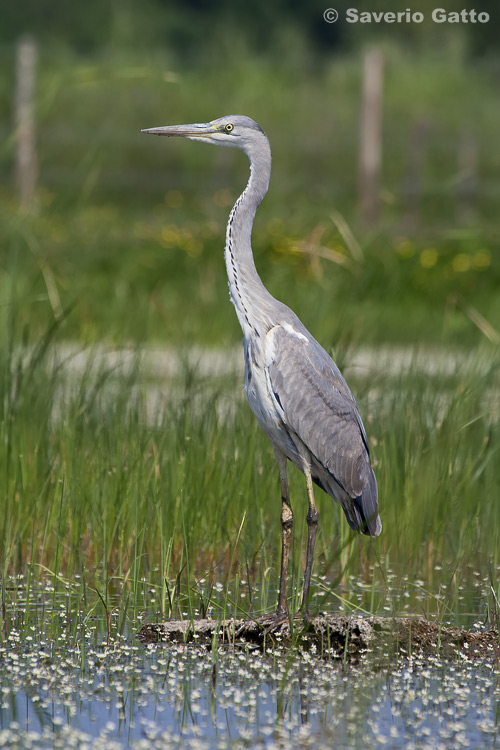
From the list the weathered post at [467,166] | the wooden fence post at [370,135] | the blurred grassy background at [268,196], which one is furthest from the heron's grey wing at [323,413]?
the weathered post at [467,166]

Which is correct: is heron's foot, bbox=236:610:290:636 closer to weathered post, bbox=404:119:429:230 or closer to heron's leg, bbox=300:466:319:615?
heron's leg, bbox=300:466:319:615

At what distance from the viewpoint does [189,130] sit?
165 inches

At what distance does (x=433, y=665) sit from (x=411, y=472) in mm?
1179

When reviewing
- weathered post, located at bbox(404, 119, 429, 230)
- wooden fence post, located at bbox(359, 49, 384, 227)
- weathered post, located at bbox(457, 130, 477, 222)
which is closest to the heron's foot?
wooden fence post, located at bbox(359, 49, 384, 227)

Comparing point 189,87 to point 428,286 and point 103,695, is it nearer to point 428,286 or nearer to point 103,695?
point 428,286

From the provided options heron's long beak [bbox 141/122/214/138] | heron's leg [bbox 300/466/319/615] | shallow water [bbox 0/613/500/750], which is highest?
heron's long beak [bbox 141/122/214/138]

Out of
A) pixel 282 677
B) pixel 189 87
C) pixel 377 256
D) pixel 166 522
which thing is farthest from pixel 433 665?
pixel 189 87

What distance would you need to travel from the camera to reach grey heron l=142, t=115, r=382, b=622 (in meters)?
3.92

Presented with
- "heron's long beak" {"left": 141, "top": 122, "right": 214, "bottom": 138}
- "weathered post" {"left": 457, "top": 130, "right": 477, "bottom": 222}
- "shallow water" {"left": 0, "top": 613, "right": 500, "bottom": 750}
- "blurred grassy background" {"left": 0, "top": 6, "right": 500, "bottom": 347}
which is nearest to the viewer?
"shallow water" {"left": 0, "top": 613, "right": 500, "bottom": 750}

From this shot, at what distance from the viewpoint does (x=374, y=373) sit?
5770 millimetres

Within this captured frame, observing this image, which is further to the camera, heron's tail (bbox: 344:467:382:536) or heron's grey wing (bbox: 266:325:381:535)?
heron's tail (bbox: 344:467:382:536)

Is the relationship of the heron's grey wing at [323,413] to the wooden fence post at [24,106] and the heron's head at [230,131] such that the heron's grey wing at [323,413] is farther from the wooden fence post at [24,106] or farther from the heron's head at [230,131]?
the wooden fence post at [24,106]

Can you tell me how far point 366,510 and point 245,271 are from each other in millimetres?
886

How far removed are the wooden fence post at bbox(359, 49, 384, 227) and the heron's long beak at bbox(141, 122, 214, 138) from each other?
400 inches
